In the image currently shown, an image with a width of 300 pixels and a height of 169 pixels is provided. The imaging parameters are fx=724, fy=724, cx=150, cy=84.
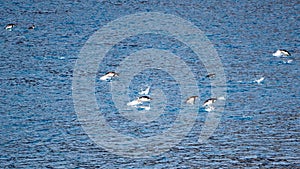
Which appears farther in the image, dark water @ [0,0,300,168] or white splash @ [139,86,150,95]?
white splash @ [139,86,150,95]

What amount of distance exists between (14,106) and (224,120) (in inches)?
142

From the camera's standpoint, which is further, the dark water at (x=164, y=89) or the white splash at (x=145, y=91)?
the white splash at (x=145, y=91)

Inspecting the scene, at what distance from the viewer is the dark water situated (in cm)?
1007

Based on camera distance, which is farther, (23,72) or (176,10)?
(176,10)

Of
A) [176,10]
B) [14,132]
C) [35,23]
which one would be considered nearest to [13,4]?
[35,23]

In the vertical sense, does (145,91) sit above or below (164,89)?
below

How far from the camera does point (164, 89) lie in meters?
13.8

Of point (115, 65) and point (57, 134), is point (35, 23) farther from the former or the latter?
point (57, 134)

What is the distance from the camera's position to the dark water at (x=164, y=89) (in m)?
10.1

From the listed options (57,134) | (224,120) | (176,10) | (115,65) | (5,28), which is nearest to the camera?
(57,134)

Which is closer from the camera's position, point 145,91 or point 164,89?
point 145,91

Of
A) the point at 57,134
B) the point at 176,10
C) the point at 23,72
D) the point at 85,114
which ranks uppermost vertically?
the point at 176,10

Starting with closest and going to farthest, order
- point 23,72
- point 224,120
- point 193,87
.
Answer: point 224,120 < point 193,87 < point 23,72

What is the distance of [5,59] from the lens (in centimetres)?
1614
